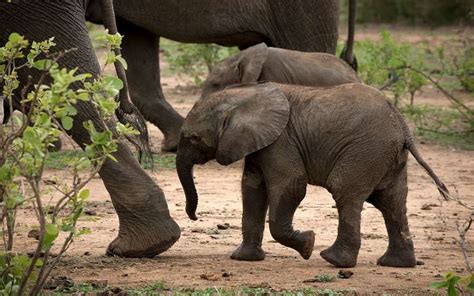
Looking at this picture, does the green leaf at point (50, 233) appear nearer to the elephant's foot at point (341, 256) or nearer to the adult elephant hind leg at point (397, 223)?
the elephant's foot at point (341, 256)

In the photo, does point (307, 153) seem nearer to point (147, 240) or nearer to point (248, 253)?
point (248, 253)

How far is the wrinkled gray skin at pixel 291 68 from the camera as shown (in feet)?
25.8

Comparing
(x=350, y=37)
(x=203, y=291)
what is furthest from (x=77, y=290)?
(x=350, y=37)

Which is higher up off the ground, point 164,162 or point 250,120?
point 250,120

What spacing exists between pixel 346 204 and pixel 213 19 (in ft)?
10.1

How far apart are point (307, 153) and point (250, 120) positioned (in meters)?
0.27

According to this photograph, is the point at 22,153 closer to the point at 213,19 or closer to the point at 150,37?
the point at 213,19

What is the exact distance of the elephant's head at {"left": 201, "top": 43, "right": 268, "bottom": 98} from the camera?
7.93 metres

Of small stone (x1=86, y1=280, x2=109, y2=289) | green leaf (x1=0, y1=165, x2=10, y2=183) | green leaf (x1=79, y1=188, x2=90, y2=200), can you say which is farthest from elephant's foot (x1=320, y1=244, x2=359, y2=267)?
green leaf (x1=0, y1=165, x2=10, y2=183)

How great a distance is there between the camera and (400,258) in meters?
5.66

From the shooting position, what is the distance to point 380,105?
5.57 meters

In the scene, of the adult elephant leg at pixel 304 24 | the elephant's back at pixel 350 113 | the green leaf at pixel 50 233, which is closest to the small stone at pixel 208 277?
the elephant's back at pixel 350 113

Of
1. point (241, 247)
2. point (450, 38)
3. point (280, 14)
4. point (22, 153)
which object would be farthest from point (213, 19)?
point (450, 38)

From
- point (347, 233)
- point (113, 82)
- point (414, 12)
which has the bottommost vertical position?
point (414, 12)
